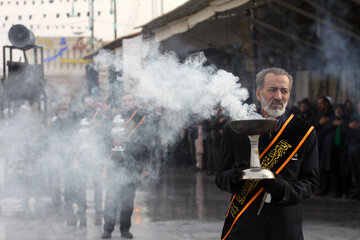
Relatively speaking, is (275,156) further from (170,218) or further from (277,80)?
(170,218)

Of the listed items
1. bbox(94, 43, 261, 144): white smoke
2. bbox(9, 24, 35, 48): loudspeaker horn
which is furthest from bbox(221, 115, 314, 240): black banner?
bbox(9, 24, 35, 48): loudspeaker horn

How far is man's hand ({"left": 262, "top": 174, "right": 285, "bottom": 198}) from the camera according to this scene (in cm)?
385

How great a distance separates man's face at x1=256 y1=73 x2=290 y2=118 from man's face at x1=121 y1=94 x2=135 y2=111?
5.74 meters

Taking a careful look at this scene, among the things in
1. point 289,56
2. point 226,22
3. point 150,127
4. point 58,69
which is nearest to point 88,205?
point 150,127

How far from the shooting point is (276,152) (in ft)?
13.4

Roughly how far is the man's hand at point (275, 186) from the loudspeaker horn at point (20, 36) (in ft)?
36.5

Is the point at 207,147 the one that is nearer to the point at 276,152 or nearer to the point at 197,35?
the point at 197,35

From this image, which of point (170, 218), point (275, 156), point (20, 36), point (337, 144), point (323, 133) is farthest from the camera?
point (20, 36)

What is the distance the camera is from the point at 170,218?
1066cm

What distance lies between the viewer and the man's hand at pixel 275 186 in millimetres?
3852

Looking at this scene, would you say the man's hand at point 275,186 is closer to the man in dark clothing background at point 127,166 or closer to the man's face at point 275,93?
the man's face at point 275,93

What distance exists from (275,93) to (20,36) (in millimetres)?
10947

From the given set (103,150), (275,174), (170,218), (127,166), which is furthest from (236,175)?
(103,150)

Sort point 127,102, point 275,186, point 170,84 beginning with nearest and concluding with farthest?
1. point 275,186
2. point 170,84
3. point 127,102
